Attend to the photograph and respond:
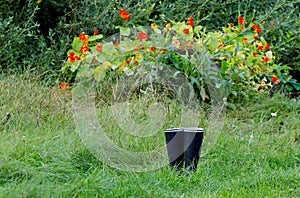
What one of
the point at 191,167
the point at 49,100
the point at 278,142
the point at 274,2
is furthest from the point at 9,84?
the point at 274,2

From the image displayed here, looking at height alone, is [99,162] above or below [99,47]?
below

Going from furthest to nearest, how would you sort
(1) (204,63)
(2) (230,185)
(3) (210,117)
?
(1) (204,63)
(3) (210,117)
(2) (230,185)

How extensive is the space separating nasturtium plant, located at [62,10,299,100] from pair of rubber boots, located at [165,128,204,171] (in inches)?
68.3

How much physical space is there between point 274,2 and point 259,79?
189 centimetres

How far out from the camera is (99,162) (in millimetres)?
3902

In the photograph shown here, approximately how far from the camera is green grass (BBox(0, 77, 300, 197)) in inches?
131

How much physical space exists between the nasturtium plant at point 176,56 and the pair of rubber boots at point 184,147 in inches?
68.3

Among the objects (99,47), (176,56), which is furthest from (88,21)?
(176,56)

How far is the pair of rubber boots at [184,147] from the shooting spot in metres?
3.95

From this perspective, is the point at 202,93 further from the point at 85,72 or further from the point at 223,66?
the point at 85,72

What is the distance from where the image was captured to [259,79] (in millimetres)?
6797

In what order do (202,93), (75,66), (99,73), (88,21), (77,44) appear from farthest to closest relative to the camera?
1. (88,21)
2. (77,44)
3. (75,66)
4. (99,73)
5. (202,93)

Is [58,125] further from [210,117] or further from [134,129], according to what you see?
[210,117]

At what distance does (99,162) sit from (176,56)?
7.95 ft
